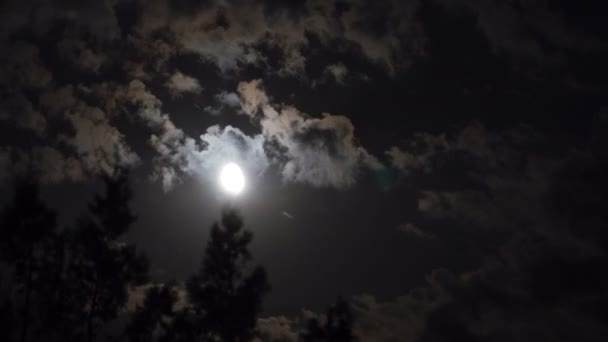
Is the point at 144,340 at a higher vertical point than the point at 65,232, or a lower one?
lower

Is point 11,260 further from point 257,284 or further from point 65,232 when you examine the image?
point 257,284

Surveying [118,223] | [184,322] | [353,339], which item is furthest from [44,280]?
[353,339]

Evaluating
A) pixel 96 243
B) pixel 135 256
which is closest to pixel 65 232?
pixel 96 243

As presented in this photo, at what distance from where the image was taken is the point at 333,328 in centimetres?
2950

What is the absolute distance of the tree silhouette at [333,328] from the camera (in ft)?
96.3

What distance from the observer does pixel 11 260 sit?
26.5 meters

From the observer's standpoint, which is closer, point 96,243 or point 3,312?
point 96,243

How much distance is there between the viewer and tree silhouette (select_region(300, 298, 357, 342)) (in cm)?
2934

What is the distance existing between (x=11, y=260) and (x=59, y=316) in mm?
3271

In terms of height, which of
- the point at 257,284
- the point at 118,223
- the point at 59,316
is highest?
the point at 118,223

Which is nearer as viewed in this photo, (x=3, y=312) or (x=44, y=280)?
(x=44, y=280)

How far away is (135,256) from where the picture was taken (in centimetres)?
2744

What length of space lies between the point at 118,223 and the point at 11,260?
4736 mm

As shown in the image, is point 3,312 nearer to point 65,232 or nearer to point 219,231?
point 65,232
